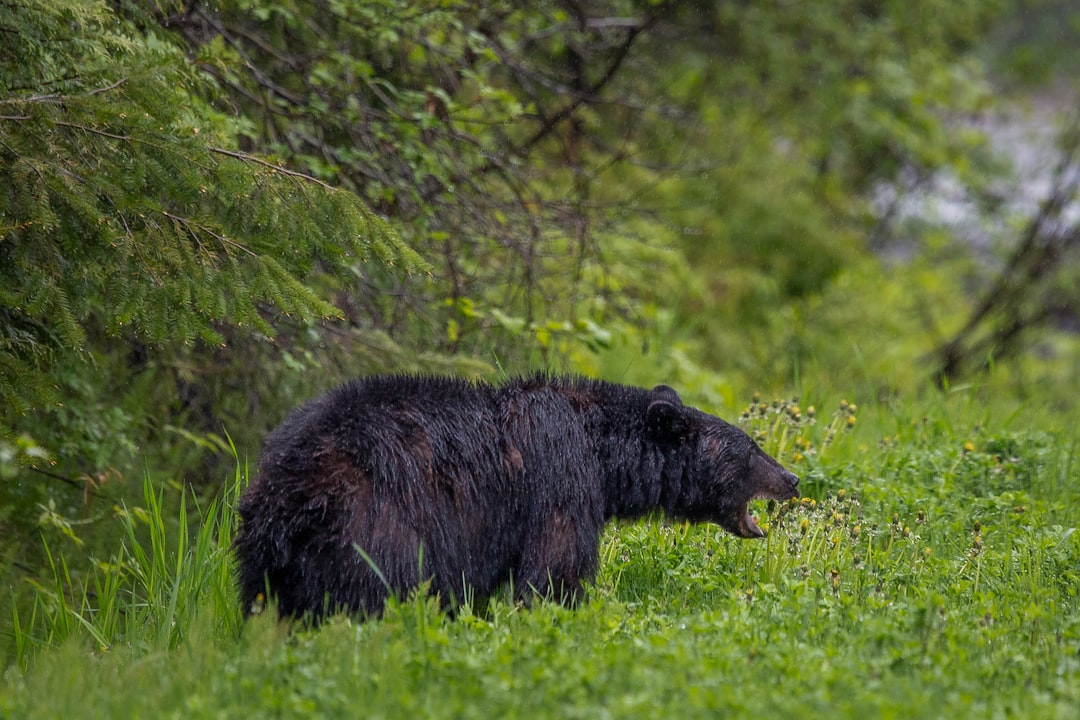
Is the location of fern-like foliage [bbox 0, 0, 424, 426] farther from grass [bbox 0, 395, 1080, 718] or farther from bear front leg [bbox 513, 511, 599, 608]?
bear front leg [bbox 513, 511, 599, 608]

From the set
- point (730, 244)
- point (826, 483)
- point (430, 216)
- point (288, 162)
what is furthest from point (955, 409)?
point (730, 244)

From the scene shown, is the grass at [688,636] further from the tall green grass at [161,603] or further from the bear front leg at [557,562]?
the bear front leg at [557,562]

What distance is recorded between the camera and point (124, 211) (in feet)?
15.8

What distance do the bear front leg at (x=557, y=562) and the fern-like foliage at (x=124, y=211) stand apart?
4.42 ft

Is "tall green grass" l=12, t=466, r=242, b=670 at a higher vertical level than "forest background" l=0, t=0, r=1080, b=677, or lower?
lower

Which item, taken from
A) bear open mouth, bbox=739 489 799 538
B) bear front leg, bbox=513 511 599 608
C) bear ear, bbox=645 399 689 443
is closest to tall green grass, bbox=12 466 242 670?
bear front leg, bbox=513 511 599 608

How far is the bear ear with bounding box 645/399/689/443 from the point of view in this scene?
18.3 feet

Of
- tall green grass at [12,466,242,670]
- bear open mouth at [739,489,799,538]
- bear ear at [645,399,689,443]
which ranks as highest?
bear ear at [645,399,689,443]

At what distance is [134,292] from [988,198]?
14724 mm

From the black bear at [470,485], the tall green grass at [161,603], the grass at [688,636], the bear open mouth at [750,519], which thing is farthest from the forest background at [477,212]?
the bear open mouth at [750,519]

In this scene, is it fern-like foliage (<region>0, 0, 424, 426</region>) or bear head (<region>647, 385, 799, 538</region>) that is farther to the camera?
bear head (<region>647, 385, 799, 538</region>)

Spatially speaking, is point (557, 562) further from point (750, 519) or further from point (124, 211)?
point (124, 211)

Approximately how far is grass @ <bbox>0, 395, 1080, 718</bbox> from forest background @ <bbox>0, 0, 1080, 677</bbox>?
87cm

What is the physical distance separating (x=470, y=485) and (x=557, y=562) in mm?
526
